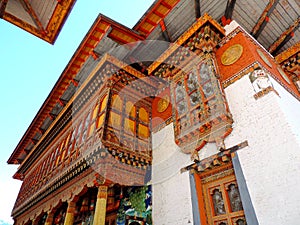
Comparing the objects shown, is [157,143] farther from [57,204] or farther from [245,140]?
[57,204]

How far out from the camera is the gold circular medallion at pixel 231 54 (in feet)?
16.8

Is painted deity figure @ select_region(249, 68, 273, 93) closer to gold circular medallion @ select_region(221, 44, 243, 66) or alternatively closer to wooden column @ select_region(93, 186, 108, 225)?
gold circular medallion @ select_region(221, 44, 243, 66)

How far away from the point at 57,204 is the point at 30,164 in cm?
679

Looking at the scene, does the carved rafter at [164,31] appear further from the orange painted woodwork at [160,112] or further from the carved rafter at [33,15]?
the carved rafter at [33,15]

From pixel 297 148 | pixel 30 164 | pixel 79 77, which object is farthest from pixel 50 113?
pixel 297 148

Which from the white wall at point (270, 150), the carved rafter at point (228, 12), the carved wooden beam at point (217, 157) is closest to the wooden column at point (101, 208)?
the carved wooden beam at point (217, 157)

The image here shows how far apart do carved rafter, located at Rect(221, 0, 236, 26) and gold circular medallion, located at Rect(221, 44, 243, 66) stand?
1.23 meters

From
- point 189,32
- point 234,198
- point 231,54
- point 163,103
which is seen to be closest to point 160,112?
point 163,103

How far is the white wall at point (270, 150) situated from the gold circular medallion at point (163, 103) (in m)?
2.36

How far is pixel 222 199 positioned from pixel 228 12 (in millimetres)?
4944

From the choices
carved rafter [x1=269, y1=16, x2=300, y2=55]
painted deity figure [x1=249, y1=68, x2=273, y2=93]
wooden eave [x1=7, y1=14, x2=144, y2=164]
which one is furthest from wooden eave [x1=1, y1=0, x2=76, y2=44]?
carved rafter [x1=269, y1=16, x2=300, y2=55]

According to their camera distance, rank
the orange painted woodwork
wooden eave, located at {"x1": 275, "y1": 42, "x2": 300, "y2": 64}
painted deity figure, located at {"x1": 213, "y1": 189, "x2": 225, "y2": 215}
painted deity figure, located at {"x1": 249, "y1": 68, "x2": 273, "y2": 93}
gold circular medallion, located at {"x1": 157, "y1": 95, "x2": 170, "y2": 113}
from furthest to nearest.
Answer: gold circular medallion, located at {"x1": 157, "y1": 95, "x2": 170, "y2": 113}, the orange painted woodwork, wooden eave, located at {"x1": 275, "y1": 42, "x2": 300, "y2": 64}, painted deity figure, located at {"x1": 249, "y1": 68, "x2": 273, "y2": 93}, painted deity figure, located at {"x1": 213, "y1": 189, "x2": 225, "y2": 215}

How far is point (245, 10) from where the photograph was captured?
6109 millimetres

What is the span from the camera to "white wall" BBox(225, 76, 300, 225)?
126 inches
